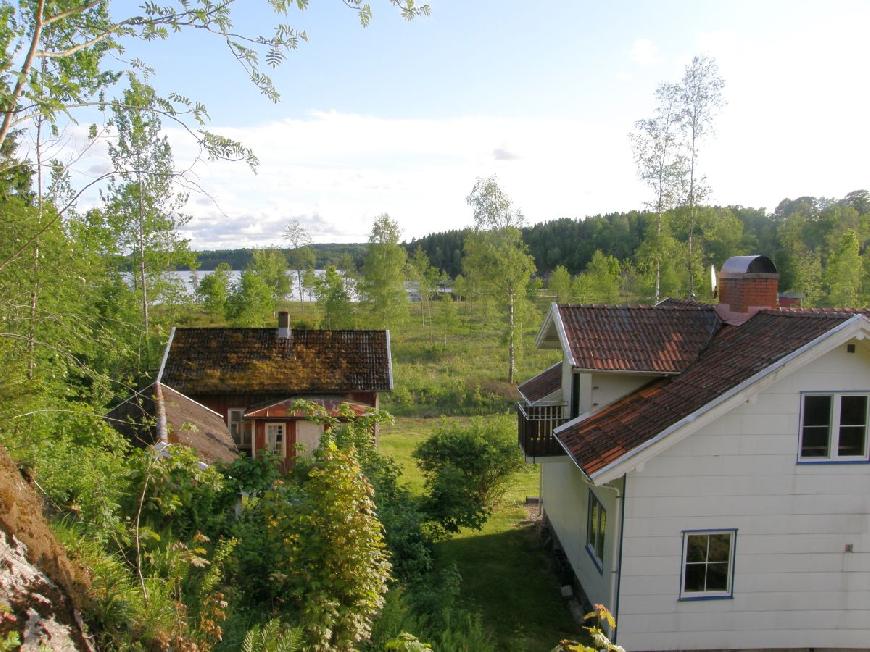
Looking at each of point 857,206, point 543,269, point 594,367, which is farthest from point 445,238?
point 594,367

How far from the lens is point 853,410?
9.55 m

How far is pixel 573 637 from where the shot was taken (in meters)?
10.8

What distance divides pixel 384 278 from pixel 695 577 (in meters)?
31.0

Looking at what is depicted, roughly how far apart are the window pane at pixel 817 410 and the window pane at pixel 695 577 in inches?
112

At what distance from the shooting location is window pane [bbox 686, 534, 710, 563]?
9.61 meters

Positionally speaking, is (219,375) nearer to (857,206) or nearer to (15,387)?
(15,387)

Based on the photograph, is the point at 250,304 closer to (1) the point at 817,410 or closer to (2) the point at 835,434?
(1) the point at 817,410

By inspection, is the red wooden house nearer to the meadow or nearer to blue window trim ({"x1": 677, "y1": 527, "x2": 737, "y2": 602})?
the meadow

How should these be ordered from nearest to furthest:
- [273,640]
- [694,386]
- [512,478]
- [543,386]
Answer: [273,640] < [694,386] < [543,386] < [512,478]

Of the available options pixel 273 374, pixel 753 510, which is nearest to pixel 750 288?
pixel 753 510

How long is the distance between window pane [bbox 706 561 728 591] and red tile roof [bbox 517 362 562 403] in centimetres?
538

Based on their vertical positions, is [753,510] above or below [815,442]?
below

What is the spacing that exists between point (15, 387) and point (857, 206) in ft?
260

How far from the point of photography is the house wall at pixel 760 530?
31.0ft
